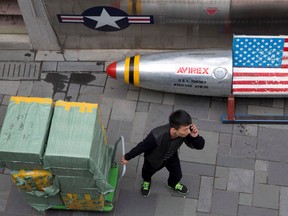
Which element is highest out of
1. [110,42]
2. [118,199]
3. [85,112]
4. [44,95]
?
[110,42]

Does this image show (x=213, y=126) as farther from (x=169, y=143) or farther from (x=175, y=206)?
(x=169, y=143)

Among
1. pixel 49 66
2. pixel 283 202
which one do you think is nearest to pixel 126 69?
pixel 49 66

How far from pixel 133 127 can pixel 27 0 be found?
7.83 feet

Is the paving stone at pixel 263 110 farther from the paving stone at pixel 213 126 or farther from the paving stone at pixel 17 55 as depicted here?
the paving stone at pixel 17 55

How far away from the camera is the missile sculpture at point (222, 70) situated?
22.2 feet

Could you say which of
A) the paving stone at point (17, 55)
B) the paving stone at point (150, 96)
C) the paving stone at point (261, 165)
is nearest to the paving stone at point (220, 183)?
the paving stone at point (261, 165)

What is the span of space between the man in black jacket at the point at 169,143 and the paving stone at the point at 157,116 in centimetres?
107

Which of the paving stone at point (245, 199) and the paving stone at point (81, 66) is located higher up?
the paving stone at point (81, 66)

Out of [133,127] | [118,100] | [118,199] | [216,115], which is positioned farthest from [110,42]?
[118,199]

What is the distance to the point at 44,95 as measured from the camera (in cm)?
754

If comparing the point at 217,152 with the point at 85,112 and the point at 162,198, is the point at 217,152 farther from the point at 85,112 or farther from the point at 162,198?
the point at 85,112

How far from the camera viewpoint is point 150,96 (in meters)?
7.42

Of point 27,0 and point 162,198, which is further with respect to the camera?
point 27,0

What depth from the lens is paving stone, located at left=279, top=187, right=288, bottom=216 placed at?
629cm
